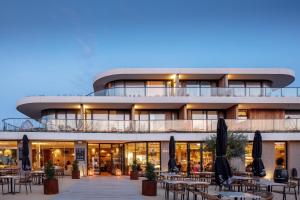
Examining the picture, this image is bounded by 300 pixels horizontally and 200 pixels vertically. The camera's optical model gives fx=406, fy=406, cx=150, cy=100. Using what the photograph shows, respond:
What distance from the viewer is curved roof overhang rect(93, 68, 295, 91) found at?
3297 centimetres

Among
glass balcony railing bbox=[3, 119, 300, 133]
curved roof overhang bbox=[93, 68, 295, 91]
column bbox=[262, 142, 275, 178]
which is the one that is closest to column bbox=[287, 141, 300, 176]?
glass balcony railing bbox=[3, 119, 300, 133]

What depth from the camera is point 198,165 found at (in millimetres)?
29953

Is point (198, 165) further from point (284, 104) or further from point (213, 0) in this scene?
Result: point (213, 0)

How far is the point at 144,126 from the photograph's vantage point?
30.3m

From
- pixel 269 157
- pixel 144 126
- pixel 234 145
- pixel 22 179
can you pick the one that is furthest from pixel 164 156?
pixel 22 179

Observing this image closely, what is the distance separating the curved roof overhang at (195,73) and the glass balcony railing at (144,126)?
4.64m

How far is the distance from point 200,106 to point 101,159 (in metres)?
9.20

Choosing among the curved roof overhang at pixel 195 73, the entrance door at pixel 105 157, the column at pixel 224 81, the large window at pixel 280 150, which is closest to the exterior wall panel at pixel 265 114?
the curved roof overhang at pixel 195 73

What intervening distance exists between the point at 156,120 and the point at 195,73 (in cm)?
554

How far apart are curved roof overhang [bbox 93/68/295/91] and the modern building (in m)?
0.08

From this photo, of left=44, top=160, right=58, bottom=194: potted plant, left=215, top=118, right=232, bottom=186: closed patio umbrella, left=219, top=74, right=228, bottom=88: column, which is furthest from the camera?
left=219, top=74, right=228, bottom=88: column

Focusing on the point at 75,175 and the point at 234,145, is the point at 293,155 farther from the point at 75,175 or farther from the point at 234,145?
the point at 75,175

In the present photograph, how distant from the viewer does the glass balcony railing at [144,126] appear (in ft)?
98.5

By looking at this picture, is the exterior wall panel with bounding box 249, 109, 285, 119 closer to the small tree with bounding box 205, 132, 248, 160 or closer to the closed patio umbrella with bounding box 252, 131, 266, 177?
the small tree with bounding box 205, 132, 248, 160
